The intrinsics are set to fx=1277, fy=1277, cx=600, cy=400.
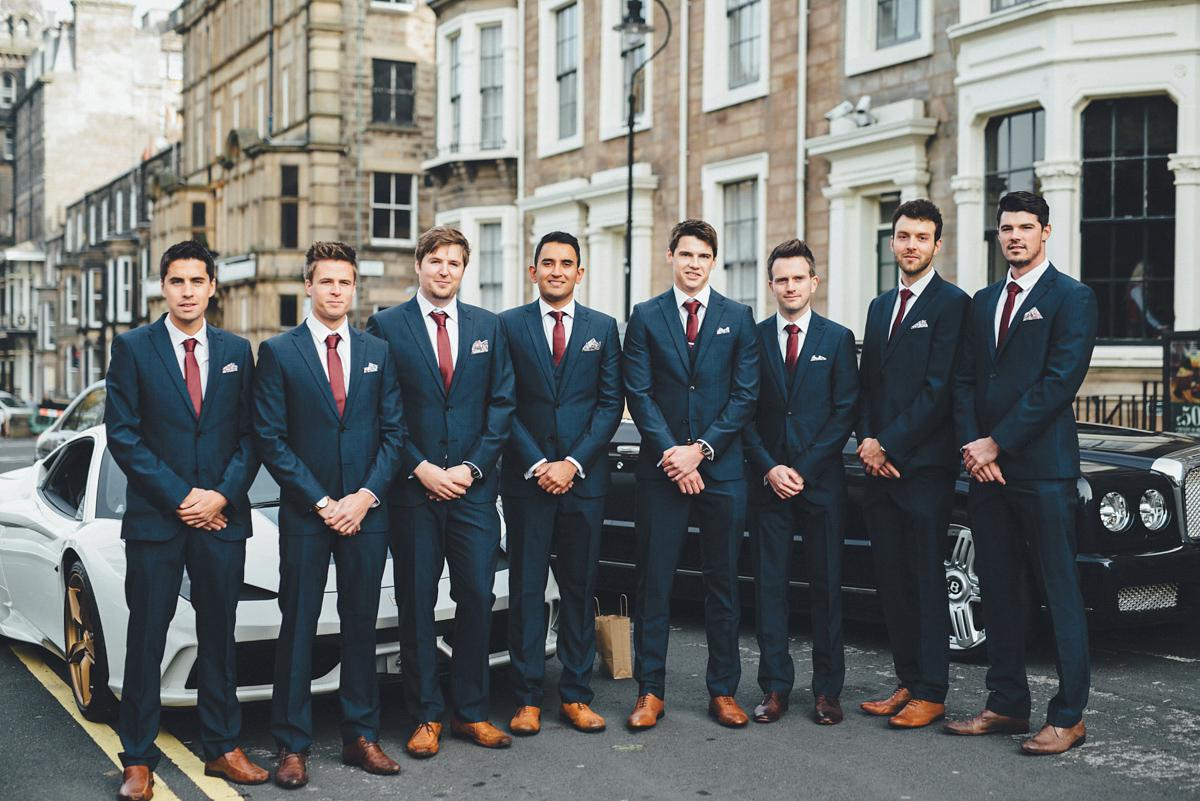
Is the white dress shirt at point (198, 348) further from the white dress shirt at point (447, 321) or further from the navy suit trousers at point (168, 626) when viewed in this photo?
the white dress shirt at point (447, 321)

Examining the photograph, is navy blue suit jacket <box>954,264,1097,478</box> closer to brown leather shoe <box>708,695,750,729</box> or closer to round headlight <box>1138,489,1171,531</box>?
round headlight <box>1138,489,1171,531</box>

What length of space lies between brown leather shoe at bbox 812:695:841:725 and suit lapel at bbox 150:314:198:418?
121 inches

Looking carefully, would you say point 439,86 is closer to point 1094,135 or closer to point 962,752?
point 1094,135

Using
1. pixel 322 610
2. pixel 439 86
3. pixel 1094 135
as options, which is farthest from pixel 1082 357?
pixel 439 86

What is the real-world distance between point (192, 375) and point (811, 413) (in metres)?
2.83

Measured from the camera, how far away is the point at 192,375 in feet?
17.1

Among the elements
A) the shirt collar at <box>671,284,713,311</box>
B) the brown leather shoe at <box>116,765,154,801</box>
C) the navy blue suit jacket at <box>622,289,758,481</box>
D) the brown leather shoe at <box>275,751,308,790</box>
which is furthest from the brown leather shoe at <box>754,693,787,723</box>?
the brown leather shoe at <box>116,765,154,801</box>

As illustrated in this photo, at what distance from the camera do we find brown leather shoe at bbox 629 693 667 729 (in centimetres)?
582

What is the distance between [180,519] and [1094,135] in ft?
37.9

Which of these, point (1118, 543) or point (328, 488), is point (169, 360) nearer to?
point (328, 488)

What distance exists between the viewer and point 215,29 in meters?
42.1

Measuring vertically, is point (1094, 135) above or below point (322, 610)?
above

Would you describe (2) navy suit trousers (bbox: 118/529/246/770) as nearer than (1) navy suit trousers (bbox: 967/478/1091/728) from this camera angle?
Yes

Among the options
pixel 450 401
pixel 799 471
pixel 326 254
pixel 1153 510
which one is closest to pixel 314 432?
pixel 450 401
